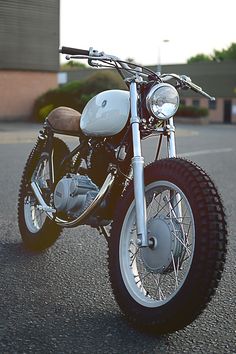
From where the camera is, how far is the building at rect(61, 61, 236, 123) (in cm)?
5438

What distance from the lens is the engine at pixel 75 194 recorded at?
356cm

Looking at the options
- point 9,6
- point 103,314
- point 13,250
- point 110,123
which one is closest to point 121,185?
point 110,123

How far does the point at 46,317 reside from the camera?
2996mm

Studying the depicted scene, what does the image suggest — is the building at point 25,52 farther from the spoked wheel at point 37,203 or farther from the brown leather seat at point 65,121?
the brown leather seat at point 65,121

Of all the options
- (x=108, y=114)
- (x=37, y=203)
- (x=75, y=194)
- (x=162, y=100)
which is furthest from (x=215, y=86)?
(x=162, y=100)


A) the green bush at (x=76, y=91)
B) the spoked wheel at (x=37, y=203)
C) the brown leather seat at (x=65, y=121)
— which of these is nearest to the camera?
the brown leather seat at (x=65, y=121)

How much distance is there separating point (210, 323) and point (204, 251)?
61 centimetres

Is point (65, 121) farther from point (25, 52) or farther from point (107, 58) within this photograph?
point (25, 52)

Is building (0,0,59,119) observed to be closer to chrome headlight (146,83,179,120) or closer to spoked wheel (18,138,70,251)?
spoked wheel (18,138,70,251)

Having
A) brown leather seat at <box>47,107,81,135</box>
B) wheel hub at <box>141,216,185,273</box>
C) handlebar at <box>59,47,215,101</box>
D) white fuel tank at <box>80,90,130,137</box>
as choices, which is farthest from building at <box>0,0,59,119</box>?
wheel hub at <box>141,216,185,273</box>

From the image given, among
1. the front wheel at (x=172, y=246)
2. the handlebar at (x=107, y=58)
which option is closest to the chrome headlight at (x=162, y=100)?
the handlebar at (x=107, y=58)

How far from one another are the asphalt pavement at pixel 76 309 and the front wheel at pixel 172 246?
0.13m

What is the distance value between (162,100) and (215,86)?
2123 inches

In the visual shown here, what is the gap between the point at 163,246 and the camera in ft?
9.45
